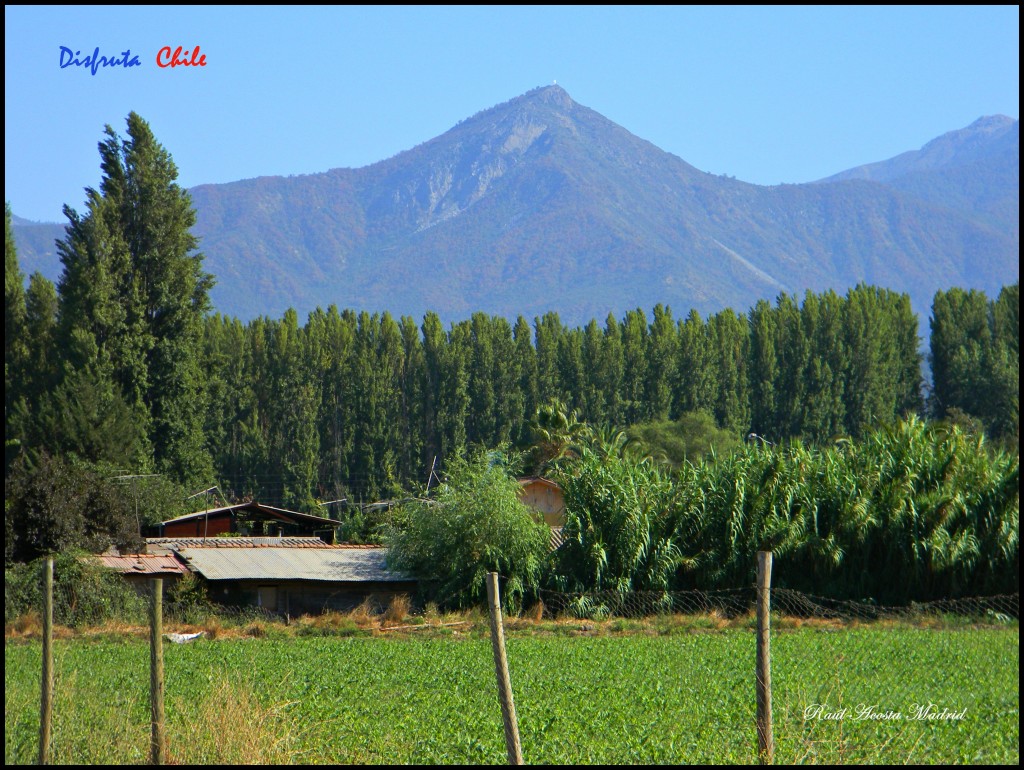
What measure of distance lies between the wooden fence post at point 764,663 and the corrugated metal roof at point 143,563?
918 inches

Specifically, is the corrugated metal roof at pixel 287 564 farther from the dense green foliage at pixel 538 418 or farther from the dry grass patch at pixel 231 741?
the dry grass patch at pixel 231 741

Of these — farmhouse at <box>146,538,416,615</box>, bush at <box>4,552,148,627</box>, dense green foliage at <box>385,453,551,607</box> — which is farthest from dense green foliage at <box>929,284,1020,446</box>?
bush at <box>4,552,148,627</box>

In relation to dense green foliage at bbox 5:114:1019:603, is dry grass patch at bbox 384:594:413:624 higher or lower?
lower

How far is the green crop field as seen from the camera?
8.77 m

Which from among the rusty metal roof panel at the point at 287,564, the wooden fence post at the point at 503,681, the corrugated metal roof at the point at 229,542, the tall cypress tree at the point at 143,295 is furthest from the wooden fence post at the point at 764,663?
the tall cypress tree at the point at 143,295

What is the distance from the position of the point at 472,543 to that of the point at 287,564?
5.31m

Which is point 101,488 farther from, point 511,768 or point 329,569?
point 511,768

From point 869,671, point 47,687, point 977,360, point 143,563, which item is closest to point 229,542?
point 143,563

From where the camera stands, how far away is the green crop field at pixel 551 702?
8773 mm

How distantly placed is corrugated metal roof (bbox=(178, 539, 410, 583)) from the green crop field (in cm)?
787

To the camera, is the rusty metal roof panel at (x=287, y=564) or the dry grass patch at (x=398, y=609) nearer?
the dry grass patch at (x=398, y=609)

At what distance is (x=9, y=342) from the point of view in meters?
44.9

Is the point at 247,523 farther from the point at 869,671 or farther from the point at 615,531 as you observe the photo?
the point at 869,671

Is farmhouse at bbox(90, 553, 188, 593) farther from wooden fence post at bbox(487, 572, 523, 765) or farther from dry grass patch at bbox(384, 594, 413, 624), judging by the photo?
wooden fence post at bbox(487, 572, 523, 765)
